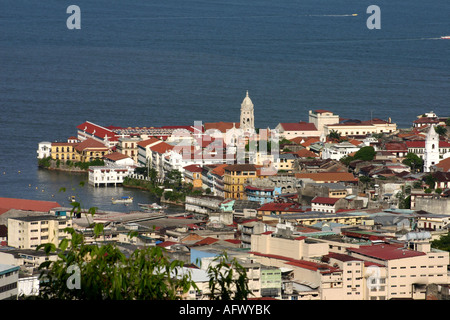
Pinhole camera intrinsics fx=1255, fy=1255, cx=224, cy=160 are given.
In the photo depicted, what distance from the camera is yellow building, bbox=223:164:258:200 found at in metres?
22.5

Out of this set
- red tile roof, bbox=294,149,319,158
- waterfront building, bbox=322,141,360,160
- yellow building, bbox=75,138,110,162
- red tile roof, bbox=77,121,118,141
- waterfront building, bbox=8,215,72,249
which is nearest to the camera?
waterfront building, bbox=8,215,72,249

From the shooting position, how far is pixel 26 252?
50.1 feet

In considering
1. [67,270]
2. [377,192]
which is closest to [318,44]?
[377,192]

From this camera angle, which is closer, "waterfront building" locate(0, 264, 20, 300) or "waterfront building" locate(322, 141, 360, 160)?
"waterfront building" locate(0, 264, 20, 300)

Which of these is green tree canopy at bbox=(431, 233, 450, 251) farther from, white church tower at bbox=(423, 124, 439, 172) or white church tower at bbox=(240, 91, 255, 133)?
white church tower at bbox=(240, 91, 255, 133)

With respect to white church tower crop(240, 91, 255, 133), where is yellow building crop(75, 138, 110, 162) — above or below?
below

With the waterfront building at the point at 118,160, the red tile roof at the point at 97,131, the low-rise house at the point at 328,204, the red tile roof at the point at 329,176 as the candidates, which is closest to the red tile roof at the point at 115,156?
the waterfront building at the point at 118,160

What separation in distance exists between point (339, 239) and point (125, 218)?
4519mm

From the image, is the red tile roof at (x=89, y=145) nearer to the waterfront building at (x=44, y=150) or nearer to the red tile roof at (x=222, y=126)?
the waterfront building at (x=44, y=150)

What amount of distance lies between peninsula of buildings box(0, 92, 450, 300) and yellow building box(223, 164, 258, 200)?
2 centimetres

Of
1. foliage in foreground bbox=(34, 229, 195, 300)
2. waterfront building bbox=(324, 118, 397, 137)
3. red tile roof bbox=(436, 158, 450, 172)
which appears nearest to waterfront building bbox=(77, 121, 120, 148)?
waterfront building bbox=(324, 118, 397, 137)

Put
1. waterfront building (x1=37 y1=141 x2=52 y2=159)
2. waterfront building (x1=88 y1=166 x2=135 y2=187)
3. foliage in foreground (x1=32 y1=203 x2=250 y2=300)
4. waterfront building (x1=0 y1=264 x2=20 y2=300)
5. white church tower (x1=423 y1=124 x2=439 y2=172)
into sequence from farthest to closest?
1. waterfront building (x1=37 y1=141 x2=52 y2=159)
2. waterfront building (x1=88 y1=166 x2=135 y2=187)
3. white church tower (x1=423 y1=124 x2=439 y2=172)
4. waterfront building (x1=0 y1=264 x2=20 y2=300)
5. foliage in foreground (x1=32 y1=203 x2=250 y2=300)

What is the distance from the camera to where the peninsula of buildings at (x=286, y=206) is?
1419cm
